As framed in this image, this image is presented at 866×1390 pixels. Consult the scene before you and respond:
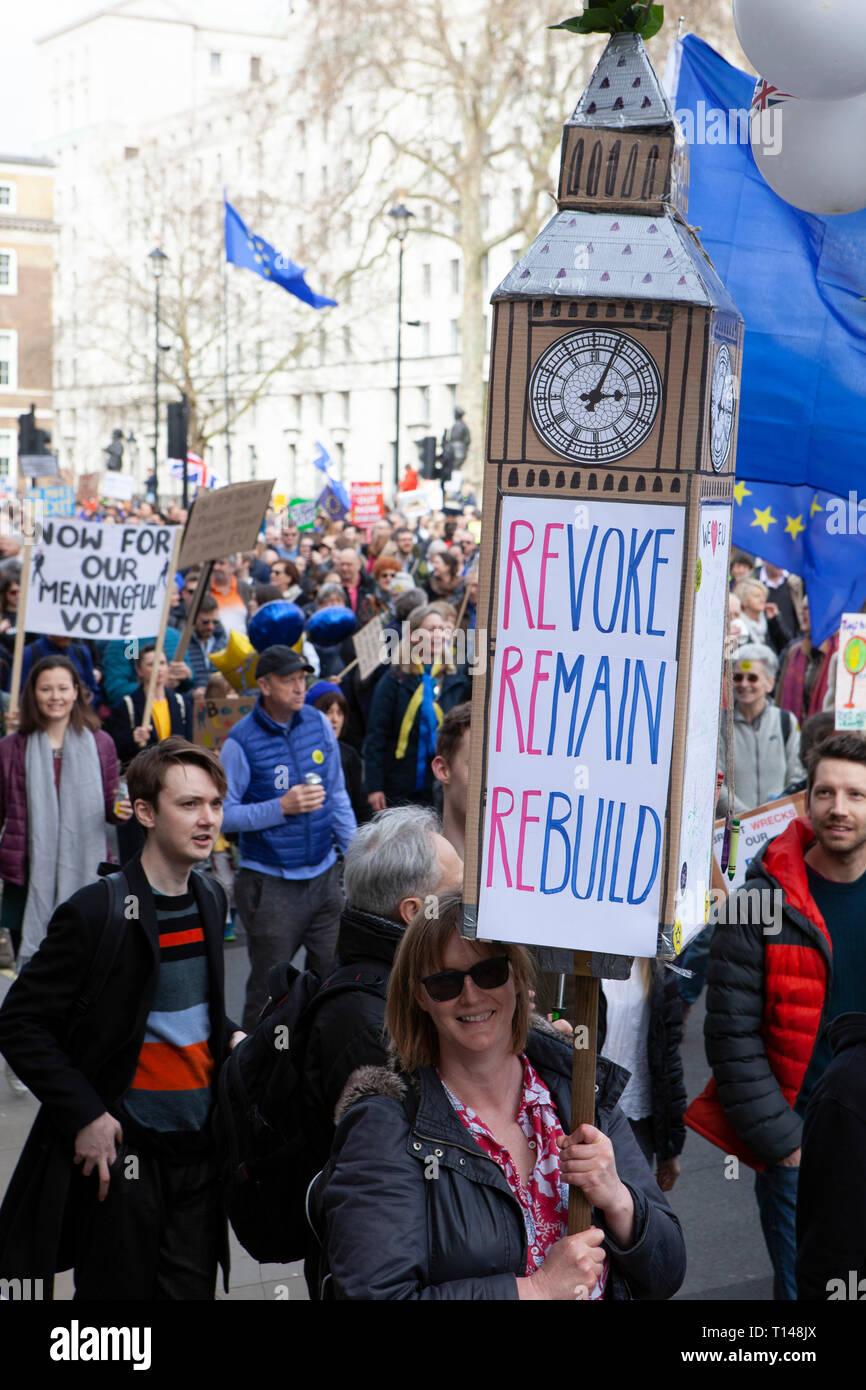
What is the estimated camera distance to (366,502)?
23250 mm

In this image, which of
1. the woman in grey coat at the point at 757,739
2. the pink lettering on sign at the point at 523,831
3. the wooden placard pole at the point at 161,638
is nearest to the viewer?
the pink lettering on sign at the point at 523,831

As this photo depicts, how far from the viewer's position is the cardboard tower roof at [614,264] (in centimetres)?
226

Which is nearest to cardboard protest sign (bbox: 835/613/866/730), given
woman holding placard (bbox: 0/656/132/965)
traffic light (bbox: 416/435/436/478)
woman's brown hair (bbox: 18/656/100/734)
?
woman holding placard (bbox: 0/656/132/965)

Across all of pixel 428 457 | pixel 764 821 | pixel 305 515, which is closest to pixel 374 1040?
pixel 764 821

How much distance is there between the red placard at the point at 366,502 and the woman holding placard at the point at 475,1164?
68.1 ft

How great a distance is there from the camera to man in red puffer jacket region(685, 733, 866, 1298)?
12.9 ft

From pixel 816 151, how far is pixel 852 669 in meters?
2.41

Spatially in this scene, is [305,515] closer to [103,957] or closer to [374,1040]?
[103,957]

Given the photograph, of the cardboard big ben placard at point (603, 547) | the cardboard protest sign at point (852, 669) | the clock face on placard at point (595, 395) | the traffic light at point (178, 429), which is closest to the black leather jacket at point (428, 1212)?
the cardboard big ben placard at point (603, 547)

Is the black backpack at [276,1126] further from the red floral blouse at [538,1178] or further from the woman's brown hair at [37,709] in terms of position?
the woman's brown hair at [37,709]

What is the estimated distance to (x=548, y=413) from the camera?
7.61ft

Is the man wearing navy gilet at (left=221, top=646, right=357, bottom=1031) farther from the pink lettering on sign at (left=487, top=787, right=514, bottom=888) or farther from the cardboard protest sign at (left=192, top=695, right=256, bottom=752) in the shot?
the pink lettering on sign at (left=487, top=787, right=514, bottom=888)
